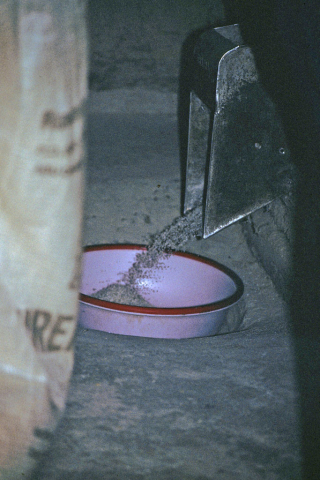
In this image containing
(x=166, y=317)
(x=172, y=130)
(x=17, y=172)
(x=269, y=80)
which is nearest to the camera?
(x=17, y=172)

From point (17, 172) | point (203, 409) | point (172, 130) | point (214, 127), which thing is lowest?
point (172, 130)

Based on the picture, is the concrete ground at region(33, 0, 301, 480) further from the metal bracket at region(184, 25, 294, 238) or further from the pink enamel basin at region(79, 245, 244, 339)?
the metal bracket at region(184, 25, 294, 238)

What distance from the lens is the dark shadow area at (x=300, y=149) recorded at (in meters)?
0.73

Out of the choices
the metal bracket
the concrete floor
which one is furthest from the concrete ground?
the metal bracket

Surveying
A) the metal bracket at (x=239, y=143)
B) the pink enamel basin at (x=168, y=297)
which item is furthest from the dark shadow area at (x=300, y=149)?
the pink enamel basin at (x=168, y=297)

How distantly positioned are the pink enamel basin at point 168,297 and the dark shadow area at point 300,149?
0.16m

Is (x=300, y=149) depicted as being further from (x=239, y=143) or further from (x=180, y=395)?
(x=180, y=395)

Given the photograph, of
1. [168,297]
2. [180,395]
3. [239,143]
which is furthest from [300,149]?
[180,395]

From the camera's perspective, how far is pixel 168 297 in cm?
144

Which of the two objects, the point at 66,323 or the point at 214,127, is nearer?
the point at 66,323

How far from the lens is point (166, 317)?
1.10m

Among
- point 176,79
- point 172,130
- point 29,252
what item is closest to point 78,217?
point 29,252

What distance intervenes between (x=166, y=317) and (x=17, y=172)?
28.2 inches

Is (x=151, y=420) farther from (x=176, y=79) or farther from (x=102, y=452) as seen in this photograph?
(x=176, y=79)
